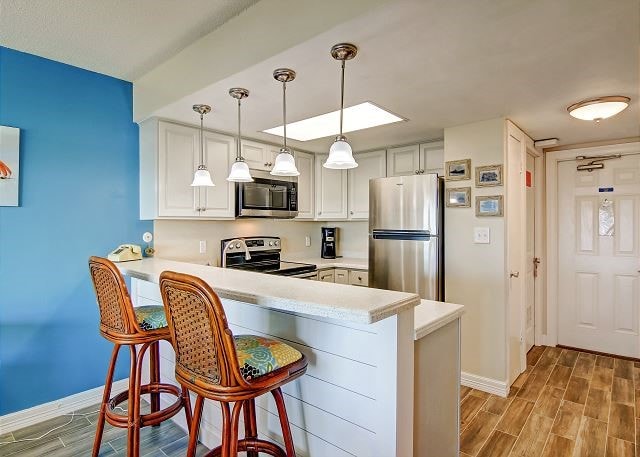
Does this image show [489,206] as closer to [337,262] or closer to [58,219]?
[337,262]

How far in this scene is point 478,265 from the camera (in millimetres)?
2865

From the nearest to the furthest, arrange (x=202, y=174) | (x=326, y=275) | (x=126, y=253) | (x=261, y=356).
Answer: (x=261, y=356), (x=202, y=174), (x=126, y=253), (x=326, y=275)

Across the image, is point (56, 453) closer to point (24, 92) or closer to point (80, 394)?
point (80, 394)

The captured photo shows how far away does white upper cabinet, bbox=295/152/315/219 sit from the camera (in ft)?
13.1

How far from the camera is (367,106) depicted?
259 cm

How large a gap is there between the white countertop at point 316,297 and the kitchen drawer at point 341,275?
6.99 ft

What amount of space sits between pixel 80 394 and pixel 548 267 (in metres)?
4.54

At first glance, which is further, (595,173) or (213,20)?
(595,173)

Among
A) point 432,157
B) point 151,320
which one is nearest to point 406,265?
point 432,157

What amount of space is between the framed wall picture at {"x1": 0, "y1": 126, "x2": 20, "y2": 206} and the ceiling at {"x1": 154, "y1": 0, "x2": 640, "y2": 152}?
931 mm

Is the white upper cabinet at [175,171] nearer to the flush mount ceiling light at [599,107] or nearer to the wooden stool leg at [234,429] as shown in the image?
the wooden stool leg at [234,429]

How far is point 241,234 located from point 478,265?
2.28 meters

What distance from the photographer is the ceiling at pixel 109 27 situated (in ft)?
5.96

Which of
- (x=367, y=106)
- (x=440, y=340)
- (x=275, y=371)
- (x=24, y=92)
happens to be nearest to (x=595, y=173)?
(x=367, y=106)
